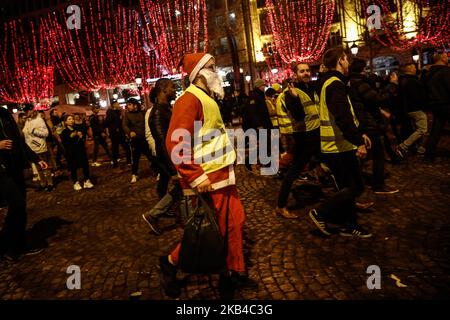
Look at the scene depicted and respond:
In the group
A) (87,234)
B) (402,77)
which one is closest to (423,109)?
(402,77)

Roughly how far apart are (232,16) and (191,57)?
138 feet

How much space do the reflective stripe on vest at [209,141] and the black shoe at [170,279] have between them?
974 mm

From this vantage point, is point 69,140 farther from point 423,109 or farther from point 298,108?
point 423,109

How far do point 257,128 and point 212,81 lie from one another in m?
4.78

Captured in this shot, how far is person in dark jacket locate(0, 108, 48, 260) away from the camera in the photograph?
4488mm

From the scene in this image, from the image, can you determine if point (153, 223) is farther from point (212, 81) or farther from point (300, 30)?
point (300, 30)

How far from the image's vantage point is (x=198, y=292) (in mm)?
3377

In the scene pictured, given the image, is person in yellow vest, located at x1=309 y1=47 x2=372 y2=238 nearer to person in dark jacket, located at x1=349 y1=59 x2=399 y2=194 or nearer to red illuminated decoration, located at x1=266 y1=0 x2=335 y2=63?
person in dark jacket, located at x1=349 y1=59 x2=399 y2=194

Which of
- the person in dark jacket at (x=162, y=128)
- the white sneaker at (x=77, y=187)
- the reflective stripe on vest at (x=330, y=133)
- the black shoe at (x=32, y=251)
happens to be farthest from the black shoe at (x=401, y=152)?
the white sneaker at (x=77, y=187)

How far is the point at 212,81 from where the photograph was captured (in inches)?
122

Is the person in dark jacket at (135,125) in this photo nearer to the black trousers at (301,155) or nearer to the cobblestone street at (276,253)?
the cobblestone street at (276,253)

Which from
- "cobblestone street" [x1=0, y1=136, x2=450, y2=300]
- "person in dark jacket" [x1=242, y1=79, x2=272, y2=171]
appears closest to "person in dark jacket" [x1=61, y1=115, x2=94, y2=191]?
"cobblestone street" [x1=0, y1=136, x2=450, y2=300]

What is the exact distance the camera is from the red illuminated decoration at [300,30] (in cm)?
3247

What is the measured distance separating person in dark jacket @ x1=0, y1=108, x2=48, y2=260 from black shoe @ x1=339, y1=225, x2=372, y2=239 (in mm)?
3938
